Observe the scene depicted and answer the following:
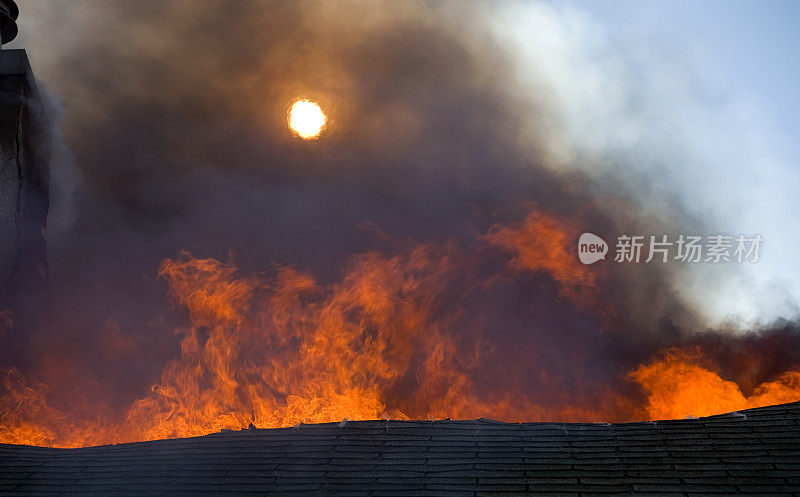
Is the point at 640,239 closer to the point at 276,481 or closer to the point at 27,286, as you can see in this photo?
the point at 276,481

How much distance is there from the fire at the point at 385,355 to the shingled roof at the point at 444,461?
439 cm

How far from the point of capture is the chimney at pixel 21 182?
10.9 meters

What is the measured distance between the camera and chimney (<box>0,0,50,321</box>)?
10.9 metres

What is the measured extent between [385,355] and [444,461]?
7.34 metres

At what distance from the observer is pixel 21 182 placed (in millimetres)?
11211

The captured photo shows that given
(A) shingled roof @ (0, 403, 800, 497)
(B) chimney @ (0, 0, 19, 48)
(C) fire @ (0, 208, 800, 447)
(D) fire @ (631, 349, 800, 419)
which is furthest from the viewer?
(C) fire @ (0, 208, 800, 447)

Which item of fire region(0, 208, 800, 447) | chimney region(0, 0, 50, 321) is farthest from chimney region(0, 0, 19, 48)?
fire region(0, 208, 800, 447)

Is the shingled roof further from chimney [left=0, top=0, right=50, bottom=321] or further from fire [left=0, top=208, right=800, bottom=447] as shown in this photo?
chimney [left=0, top=0, right=50, bottom=321]

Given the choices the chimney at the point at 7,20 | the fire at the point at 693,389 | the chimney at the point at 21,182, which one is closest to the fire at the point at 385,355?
the fire at the point at 693,389

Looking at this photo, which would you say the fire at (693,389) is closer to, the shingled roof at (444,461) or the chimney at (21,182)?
the shingled roof at (444,461)

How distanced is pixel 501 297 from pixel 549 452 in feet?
27.2

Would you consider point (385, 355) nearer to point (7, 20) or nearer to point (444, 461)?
point (444, 461)

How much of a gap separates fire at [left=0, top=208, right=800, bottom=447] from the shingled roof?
4388mm

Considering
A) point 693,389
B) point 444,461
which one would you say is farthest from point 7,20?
point 693,389
